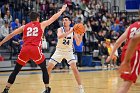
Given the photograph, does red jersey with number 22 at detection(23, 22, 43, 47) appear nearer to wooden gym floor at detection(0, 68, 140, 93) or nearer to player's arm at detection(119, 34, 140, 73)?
wooden gym floor at detection(0, 68, 140, 93)

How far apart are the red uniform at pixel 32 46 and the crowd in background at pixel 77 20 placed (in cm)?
1041

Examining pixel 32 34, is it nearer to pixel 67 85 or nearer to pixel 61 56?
pixel 61 56

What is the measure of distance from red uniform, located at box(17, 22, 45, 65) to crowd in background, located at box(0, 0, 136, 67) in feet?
34.2

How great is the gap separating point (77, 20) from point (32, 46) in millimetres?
13618

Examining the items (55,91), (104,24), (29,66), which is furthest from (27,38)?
(104,24)

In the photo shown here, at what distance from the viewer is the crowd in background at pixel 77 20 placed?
19859 millimetres

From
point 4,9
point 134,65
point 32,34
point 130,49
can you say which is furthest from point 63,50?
point 4,9

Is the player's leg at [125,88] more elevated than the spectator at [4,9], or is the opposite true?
the spectator at [4,9]

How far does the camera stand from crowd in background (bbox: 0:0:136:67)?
1986cm

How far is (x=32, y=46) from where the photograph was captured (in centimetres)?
883

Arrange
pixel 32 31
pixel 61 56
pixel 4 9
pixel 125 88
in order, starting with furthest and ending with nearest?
1. pixel 4 9
2. pixel 61 56
3. pixel 32 31
4. pixel 125 88

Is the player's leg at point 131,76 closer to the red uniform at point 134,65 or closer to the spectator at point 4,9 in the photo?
the red uniform at point 134,65

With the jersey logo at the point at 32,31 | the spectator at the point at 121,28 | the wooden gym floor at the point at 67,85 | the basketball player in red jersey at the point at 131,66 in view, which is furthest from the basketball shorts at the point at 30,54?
the spectator at the point at 121,28

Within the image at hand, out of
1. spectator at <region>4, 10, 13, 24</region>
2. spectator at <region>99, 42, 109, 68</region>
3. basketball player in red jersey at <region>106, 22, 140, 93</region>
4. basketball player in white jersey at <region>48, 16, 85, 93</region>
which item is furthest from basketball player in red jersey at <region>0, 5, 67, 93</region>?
spectator at <region>99, 42, 109, 68</region>
